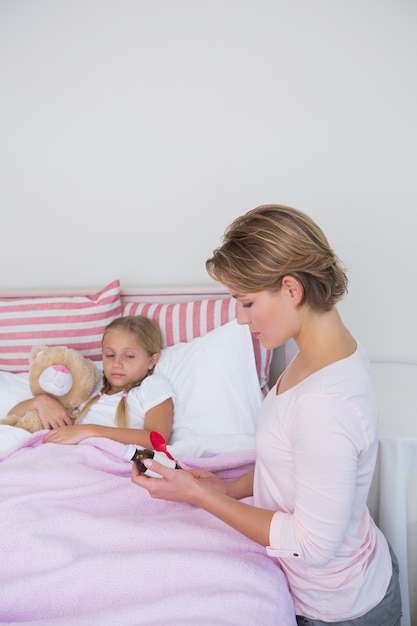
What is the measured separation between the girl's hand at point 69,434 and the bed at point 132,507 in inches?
1.5

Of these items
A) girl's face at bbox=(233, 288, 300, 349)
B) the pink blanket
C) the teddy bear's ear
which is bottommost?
the pink blanket

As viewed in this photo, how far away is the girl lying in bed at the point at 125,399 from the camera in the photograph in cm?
157

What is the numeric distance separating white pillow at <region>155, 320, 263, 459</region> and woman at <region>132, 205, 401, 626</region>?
1.76ft

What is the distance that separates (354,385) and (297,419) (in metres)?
0.11

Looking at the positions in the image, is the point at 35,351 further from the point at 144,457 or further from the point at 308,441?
the point at 308,441

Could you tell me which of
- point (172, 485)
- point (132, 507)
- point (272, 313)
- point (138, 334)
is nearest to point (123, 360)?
point (138, 334)

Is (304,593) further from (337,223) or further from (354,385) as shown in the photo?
(337,223)

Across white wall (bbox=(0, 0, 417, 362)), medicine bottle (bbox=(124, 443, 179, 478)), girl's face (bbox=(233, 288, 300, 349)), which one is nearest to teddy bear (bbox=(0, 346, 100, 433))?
white wall (bbox=(0, 0, 417, 362))

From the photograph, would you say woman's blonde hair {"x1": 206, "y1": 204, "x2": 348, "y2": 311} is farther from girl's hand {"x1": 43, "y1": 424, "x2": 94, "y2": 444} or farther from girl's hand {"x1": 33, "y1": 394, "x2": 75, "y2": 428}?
girl's hand {"x1": 33, "y1": 394, "x2": 75, "y2": 428}

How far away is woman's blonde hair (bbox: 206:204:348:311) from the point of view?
37.0 inches

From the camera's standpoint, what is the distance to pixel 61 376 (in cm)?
169

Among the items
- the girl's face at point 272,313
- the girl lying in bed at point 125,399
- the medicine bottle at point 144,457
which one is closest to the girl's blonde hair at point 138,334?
the girl lying in bed at point 125,399

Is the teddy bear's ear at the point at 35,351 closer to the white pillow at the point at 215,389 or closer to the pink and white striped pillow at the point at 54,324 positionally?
the pink and white striped pillow at the point at 54,324

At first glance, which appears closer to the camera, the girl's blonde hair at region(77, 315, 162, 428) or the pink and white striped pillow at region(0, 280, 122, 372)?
the girl's blonde hair at region(77, 315, 162, 428)
